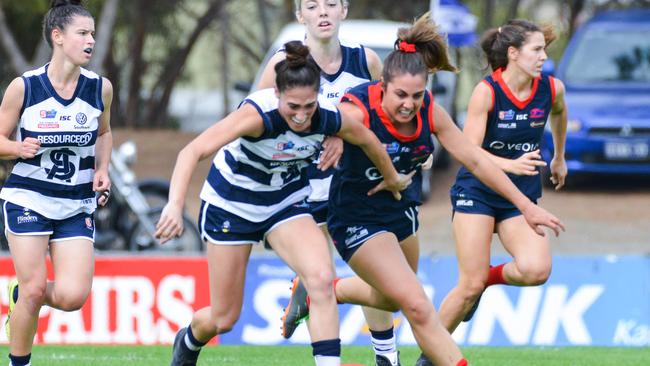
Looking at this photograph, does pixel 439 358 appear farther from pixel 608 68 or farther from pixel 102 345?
pixel 608 68

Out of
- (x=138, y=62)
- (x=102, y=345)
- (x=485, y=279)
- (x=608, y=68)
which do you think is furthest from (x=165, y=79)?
(x=485, y=279)

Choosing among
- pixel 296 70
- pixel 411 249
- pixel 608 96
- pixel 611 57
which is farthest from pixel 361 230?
pixel 611 57

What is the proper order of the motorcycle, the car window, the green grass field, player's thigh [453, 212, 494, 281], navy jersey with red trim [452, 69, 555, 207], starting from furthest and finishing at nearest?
the car window < the motorcycle < the green grass field < navy jersey with red trim [452, 69, 555, 207] < player's thigh [453, 212, 494, 281]

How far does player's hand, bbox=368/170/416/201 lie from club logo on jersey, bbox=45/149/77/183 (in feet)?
5.35

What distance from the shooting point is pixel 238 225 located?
6.80 meters

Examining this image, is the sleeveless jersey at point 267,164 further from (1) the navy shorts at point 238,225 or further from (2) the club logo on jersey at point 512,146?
(2) the club logo on jersey at point 512,146

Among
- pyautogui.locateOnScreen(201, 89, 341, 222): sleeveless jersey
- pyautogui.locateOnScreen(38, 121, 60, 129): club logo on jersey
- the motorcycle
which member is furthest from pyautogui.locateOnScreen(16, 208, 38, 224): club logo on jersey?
the motorcycle

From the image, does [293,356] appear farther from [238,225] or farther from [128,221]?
[128,221]

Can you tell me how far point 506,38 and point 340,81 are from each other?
1.19m

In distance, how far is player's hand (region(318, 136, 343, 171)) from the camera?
651 centimetres

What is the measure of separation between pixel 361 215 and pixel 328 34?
1.22 metres

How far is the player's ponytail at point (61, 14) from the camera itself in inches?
280

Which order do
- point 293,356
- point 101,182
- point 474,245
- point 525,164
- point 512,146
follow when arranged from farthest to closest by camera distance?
point 293,356, point 512,146, point 474,245, point 525,164, point 101,182

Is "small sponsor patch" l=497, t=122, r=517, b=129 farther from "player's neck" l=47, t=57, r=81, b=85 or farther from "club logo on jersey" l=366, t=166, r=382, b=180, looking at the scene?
"player's neck" l=47, t=57, r=81, b=85
